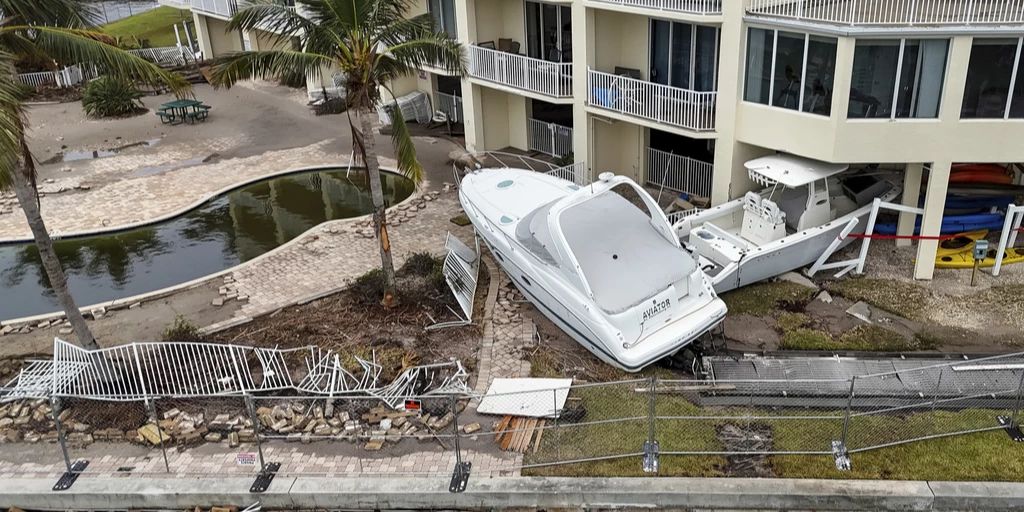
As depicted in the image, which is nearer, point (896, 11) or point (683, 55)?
point (896, 11)

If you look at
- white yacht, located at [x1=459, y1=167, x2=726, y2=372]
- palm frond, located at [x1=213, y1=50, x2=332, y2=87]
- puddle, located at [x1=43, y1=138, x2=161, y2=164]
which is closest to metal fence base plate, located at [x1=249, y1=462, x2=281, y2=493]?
white yacht, located at [x1=459, y1=167, x2=726, y2=372]

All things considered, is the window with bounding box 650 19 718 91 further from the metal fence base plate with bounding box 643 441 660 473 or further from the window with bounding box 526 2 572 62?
the metal fence base plate with bounding box 643 441 660 473

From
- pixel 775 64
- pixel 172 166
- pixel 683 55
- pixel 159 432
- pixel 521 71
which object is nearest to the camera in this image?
pixel 159 432

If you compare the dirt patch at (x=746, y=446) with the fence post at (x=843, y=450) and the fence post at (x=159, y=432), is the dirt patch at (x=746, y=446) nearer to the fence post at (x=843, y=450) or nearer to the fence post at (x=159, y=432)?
the fence post at (x=843, y=450)

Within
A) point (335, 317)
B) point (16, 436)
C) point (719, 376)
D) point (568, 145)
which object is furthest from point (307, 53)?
point (568, 145)

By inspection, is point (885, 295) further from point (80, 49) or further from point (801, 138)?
point (80, 49)

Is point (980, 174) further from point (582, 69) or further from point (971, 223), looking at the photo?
point (582, 69)

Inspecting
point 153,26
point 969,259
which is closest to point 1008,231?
point 969,259
